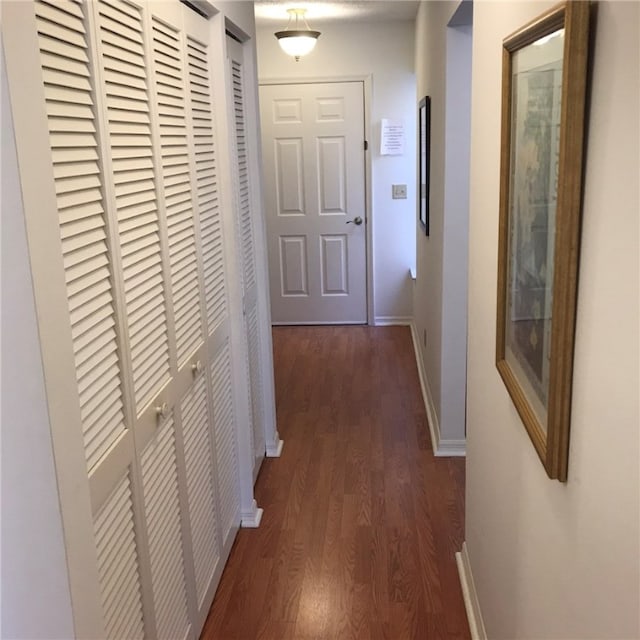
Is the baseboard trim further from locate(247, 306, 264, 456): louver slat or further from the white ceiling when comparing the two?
the white ceiling

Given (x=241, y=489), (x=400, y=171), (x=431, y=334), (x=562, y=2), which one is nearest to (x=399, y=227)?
(x=400, y=171)

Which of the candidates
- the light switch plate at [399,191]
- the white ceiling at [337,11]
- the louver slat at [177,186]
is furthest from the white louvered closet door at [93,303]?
the light switch plate at [399,191]

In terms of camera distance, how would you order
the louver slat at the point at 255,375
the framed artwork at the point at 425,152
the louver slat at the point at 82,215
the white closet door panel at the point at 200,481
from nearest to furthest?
the louver slat at the point at 82,215 → the white closet door panel at the point at 200,481 → the louver slat at the point at 255,375 → the framed artwork at the point at 425,152

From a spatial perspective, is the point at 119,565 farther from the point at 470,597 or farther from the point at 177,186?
the point at 470,597

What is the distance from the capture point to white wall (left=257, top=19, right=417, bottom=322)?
512 centimetres

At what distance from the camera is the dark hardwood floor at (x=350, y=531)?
2.24 meters

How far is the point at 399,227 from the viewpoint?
5.50 metres

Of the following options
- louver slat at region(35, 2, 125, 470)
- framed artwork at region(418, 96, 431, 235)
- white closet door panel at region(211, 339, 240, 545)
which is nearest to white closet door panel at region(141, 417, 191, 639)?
louver slat at region(35, 2, 125, 470)

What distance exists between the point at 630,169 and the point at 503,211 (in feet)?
2.32

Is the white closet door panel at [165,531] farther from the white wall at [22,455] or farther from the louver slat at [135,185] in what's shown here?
the white wall at [22,455]

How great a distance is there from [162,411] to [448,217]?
179 cm

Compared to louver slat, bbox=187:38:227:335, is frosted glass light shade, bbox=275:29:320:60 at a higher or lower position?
higher

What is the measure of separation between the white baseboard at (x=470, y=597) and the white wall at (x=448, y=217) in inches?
35.3

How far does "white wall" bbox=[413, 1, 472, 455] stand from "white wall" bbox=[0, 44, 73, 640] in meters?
2.08
